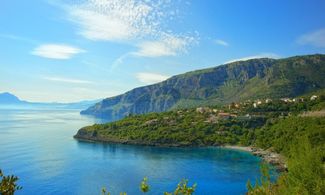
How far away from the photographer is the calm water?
3095 inches

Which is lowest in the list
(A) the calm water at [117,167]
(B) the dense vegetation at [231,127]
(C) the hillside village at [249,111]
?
(A) the calm water at [117,167]

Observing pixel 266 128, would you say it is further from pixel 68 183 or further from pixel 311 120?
pixel 68 183

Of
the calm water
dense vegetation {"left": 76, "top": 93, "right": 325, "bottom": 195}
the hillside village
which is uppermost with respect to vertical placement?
the hillside village

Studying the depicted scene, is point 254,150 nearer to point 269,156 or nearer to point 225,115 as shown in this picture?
point 269,156

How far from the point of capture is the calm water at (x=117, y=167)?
7862 cm

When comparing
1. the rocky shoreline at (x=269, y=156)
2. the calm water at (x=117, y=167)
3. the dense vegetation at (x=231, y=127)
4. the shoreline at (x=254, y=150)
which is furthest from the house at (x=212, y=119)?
the calm water at (x=117, y=167)

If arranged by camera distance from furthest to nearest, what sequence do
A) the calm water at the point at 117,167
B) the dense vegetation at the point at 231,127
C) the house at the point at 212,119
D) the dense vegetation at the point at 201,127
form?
1. the house at the point at 212,119
2. the dense vegetation at the point at 201,127
3. the dense vegetation at the point at 231,127
4. the calm water at the point at 117,167

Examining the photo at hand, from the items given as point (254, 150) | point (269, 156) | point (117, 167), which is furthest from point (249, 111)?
point (117, 167)

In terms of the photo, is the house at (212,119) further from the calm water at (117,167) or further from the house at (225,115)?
the calm water at (117,167)

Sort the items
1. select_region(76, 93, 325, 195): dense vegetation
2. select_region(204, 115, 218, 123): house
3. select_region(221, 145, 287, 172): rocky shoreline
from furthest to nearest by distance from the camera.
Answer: select_region(204, 115, 218, 123): house, select_region(76, 93, 325, 195): dense vegetation, select_region(221, 145, 287, 172): rocky shoreline

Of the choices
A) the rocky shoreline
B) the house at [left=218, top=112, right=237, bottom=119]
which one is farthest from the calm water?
the house at [left=218, top=112, right=237, bottom=119]

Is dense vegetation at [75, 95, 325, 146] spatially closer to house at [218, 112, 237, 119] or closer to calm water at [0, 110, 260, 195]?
house at [218, 112, 237, 119]

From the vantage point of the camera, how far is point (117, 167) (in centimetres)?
10044

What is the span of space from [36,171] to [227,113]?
108315 millimetres
